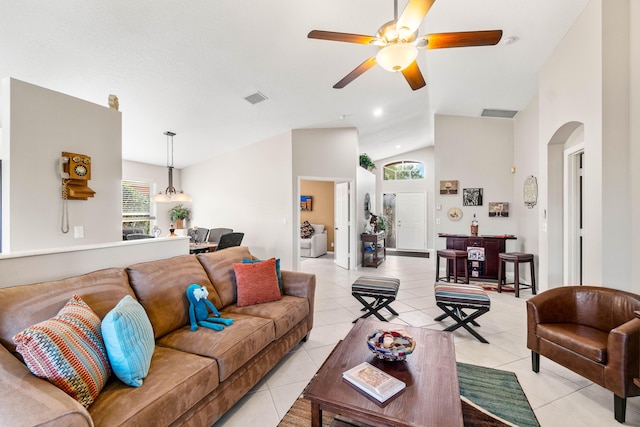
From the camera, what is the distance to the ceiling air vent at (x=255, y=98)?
4174mm

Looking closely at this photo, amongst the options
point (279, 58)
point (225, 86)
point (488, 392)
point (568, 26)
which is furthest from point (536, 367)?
point (225, 86)

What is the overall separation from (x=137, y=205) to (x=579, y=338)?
784 cm

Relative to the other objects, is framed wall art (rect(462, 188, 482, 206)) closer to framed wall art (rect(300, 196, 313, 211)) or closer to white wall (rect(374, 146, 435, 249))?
→ white wall (rect(374, 146, 435, 249))

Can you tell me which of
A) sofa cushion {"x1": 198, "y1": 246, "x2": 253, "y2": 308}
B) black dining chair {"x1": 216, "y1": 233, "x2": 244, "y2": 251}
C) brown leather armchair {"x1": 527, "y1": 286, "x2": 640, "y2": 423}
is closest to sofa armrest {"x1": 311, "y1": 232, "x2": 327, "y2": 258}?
black dining chair {"x1": 216, "y1": 233, "x2": 244, "y2": 251}

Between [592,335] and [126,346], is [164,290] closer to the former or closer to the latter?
[126,346]

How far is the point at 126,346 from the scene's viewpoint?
4.66ft

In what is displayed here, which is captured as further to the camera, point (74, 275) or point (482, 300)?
point (482, 300)

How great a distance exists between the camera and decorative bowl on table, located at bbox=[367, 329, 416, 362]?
1.66 m

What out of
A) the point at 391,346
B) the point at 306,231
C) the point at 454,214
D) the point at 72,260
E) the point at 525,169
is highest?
the point at 525,169

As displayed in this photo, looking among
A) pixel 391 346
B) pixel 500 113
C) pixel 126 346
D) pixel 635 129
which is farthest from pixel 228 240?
pixel 500 113

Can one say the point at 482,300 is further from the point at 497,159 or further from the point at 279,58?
the point at 497,159

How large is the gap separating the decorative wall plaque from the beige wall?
5.08 m

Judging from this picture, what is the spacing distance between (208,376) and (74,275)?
1136 millimetres

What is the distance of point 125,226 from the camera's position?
6.48m
